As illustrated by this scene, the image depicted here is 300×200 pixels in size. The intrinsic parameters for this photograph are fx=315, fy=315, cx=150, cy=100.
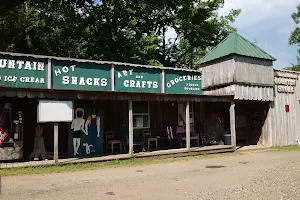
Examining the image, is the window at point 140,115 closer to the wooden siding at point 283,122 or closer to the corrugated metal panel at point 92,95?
the corrugated metal panel at point 92,95

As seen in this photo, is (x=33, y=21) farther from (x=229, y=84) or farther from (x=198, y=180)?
(x=198, y=180)

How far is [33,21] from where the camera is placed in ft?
70.5

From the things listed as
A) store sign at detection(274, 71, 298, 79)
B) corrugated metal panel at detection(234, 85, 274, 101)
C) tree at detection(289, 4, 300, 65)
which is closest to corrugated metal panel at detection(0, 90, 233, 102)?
corrugated metal panel at detection(234, 85, 274, 101)

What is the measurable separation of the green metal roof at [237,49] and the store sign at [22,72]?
8796 mm

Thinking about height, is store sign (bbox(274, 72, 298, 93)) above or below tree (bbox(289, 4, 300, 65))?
below

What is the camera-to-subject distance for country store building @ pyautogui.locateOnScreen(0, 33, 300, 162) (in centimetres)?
1096

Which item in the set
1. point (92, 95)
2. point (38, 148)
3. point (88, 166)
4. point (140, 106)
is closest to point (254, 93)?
point (140, 106)

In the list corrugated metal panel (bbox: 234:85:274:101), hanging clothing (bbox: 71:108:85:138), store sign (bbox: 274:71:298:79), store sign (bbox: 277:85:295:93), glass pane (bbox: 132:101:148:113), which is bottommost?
hanging clothing (bbox: 71:108:85:138)

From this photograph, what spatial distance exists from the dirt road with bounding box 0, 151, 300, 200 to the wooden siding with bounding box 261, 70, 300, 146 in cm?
606

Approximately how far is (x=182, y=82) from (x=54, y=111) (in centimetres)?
782

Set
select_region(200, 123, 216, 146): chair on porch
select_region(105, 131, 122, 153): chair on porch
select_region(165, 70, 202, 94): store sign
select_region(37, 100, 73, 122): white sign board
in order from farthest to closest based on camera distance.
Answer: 1. select_region(200, 123, 216, 146): chair on porch
2. select_region(165, 70, 202, 94): store sign
3. select_region(105, 131, 122, 153): chair on porch
4. select_region(37, 100, 73, 122): white sign board

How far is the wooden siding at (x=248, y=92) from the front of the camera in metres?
15.2

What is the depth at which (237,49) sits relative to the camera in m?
16.0

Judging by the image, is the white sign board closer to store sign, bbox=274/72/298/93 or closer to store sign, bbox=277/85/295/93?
store sign, bbox=274/72/298/93
